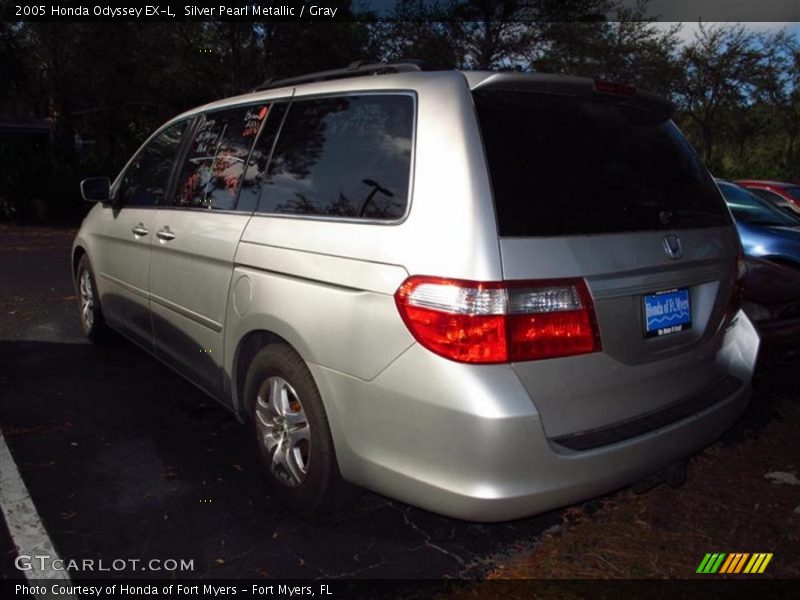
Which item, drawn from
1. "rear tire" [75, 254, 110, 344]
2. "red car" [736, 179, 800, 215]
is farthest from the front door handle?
"red car" [736, 179, 800, 215]

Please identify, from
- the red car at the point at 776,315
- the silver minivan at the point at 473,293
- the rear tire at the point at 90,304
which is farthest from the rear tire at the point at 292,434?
the red car at the point at 776,315

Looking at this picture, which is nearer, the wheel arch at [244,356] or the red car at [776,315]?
the wheel arch at [244,356]

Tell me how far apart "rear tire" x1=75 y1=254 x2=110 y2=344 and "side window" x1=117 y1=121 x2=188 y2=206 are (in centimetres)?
94

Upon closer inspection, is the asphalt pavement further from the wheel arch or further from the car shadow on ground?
the wheel arch

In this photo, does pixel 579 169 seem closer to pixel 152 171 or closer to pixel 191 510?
pixel 191 510

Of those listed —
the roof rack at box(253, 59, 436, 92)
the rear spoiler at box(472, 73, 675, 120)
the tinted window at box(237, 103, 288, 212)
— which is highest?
the roof rack at box(253, 59, 436, 92)

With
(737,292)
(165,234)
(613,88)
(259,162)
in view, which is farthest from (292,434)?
(737,292)

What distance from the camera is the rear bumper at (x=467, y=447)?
6.86ft

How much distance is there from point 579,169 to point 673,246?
0.49 m

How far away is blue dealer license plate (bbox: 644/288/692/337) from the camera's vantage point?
2.41 m

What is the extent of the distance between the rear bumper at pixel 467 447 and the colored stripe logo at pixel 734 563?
22.6 inches

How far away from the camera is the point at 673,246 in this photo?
2.52 metres

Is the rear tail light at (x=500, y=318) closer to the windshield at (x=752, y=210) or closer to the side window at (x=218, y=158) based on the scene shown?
the side window at (x=218, y=158)

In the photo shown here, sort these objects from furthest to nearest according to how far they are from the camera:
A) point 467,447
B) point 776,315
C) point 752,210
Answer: point 752,210
point 776,315
point 467,447
